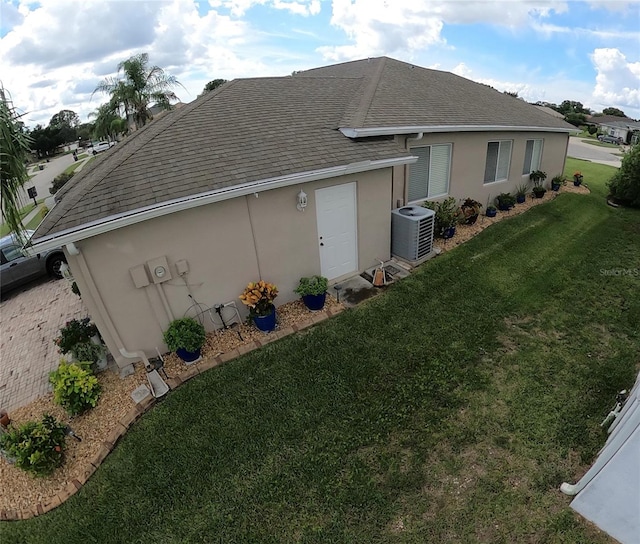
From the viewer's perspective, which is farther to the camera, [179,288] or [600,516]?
[179,288]

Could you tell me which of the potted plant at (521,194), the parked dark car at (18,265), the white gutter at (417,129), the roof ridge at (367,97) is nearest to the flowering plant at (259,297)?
the white gutter at (417,129)

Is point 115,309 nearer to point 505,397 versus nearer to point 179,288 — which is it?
point 179,288

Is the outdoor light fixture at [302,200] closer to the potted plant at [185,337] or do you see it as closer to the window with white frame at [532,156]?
the potted plant at [185,337]

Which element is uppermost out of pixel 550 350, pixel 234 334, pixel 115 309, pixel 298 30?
pixel 298 30

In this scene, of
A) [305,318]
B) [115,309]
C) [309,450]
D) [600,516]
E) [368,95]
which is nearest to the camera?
[600,516]

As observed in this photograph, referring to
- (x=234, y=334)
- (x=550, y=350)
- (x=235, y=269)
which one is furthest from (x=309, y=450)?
(x=550, y=350)

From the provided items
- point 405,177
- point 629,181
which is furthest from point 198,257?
point 629,181
